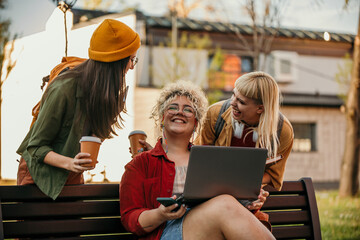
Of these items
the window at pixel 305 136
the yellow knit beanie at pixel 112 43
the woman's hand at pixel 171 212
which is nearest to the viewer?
the woman's hand at pixel 171 212

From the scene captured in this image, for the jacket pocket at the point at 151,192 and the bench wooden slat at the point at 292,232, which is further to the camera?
the bench wooden slat at the point at 292,232

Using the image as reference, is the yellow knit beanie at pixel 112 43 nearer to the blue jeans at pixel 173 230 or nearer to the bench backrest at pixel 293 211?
the blue jeans at pixel 173 230

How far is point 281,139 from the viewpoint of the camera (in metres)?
3.11

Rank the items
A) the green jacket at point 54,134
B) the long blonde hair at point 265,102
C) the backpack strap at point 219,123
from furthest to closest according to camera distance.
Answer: the backpack strap at point 219,123 < the long blonde hair at point 265,102 < the green jacket at point 54,134

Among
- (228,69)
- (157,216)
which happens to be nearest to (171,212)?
(157,216)

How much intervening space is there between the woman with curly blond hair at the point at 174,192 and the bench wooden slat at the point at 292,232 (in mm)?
841

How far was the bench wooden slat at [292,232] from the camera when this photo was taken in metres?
3.21

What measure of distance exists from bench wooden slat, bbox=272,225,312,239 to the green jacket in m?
1.47

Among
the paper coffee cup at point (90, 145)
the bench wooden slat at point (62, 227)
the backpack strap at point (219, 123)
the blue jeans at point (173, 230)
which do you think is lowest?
the bench wooden slat at point (62, 227)

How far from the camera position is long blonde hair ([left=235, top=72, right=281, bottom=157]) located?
301 centimetres

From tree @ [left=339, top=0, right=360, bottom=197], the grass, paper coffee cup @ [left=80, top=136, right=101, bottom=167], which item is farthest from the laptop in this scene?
tree @ [left=339, top=0, right=360, bottom=197]

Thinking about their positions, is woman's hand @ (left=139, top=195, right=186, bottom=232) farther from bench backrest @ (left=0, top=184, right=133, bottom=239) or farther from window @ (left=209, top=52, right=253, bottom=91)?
window @ (left=209, top=52, right=253, bottom=91)

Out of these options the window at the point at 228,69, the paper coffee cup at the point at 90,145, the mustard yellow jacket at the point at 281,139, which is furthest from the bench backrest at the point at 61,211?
the window at the point at 228,69

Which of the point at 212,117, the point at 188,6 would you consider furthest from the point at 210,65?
the point at 212,117
